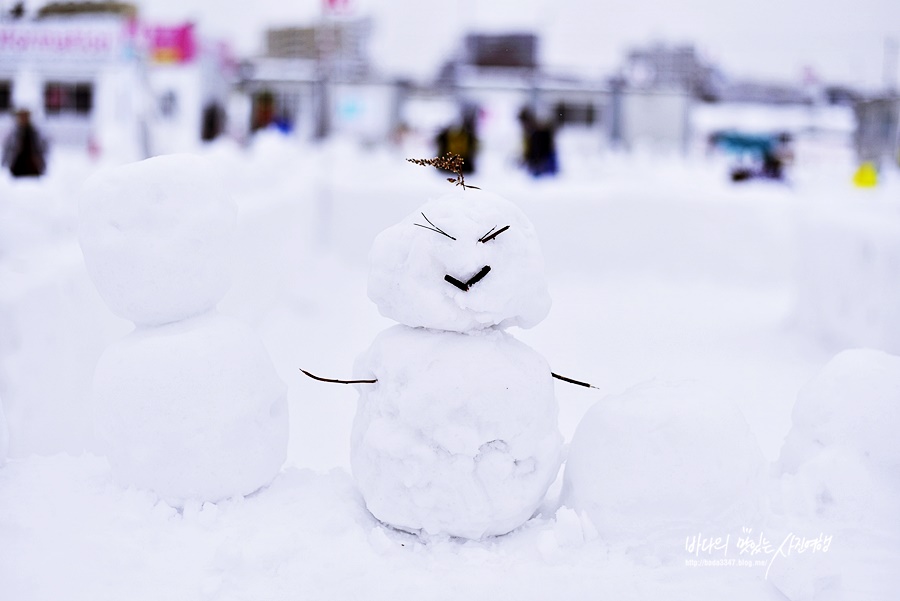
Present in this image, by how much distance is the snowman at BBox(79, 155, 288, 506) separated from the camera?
212cm

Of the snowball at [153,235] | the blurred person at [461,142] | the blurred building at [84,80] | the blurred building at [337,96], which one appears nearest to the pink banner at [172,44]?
the blurred building at [84,80]

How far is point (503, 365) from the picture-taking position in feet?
6.63

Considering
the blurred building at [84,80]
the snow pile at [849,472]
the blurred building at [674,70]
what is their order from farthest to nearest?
the blurred building at [674,70] → the blurred building at [84,80] → the snow pile at [849,472]

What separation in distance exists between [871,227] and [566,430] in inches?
116

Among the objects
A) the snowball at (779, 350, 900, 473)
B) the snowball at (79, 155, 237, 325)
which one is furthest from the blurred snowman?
the snowball at (779, 350, 900, 473)

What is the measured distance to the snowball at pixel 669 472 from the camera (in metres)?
2.00

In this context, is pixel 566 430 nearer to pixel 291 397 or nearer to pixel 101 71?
pixel 291 397

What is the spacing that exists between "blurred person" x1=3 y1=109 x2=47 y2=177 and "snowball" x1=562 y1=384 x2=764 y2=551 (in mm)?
6590

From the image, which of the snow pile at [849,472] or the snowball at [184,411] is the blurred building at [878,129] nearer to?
the snow pile at [849,472]

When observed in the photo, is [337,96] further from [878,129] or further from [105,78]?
[878,129]

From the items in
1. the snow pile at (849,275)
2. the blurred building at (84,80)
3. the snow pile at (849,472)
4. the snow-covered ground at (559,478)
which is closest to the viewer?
the snow-covered ground at (559,478)

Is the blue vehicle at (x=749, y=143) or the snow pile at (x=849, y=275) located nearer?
the snow pile at (x=849, y=275)

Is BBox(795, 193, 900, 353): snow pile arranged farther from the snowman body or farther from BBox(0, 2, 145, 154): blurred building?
BBox(0, 2, 145, 154): blurred building

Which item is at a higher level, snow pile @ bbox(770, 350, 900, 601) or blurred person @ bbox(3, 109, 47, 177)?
blurred person @ bbox(3, 109, 47, 177)
